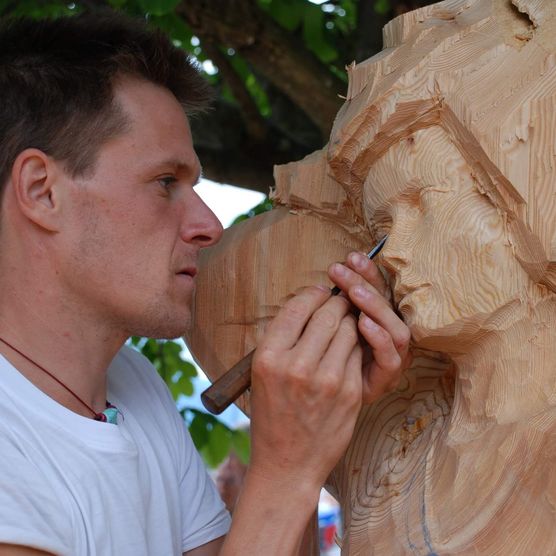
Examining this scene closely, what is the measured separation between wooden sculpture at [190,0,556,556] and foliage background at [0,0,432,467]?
0.86 metres

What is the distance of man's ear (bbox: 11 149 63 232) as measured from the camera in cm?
134

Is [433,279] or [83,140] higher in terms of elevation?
[83,140]

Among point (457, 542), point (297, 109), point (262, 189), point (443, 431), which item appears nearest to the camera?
point (457, 542)

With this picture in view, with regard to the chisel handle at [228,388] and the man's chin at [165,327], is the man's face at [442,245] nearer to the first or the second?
Answer: the chisel handle at [228,388]

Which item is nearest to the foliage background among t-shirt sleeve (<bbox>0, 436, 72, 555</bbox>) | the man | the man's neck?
the man

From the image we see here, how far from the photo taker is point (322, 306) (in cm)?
118

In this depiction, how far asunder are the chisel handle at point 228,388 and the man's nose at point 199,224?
0.91 feet

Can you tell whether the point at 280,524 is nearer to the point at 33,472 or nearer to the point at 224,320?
the point at 33,472

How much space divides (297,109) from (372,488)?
1744 millimetres

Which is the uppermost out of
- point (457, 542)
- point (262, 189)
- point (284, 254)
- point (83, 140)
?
point (262, 189)

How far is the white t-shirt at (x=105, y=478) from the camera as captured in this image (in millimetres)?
1131

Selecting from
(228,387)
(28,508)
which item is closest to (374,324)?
(228,387)

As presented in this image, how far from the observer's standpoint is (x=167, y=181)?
1395mm

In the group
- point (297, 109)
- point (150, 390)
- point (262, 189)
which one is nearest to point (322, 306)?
point (150, 390)
